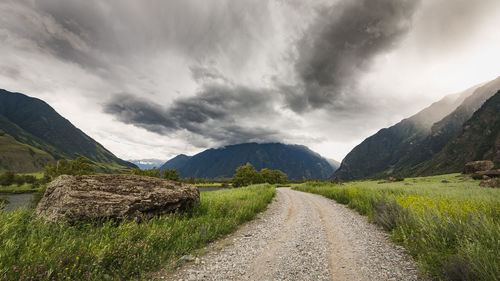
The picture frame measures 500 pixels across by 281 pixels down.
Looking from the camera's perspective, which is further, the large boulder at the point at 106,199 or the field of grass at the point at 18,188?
the field of grass at the point at 18,188

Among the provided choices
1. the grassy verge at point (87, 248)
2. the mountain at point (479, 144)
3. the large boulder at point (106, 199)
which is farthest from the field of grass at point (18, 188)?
the mountain at point (479, 144)

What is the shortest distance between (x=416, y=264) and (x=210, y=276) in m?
5.79

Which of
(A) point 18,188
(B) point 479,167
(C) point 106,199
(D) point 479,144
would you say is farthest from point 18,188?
(D) point 479,144

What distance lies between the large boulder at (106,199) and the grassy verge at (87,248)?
468 millimetres

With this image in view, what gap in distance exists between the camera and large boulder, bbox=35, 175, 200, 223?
6555 millimetres

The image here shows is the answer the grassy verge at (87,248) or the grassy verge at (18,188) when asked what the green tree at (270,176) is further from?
the grassy verge at (18,188)

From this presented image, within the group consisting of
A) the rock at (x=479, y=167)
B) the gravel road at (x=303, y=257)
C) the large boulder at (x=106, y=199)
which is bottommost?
the gravel road at (x=303, y=257)

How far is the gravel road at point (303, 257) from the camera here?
4.71m

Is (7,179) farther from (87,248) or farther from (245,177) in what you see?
(87,248)

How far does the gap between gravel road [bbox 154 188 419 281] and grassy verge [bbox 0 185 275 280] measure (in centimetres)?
69

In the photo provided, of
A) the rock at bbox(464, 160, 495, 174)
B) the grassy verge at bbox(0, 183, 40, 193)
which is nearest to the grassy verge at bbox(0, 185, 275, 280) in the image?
the rock at bbox(464, 160, 495, 174)

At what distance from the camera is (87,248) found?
4.71 metres

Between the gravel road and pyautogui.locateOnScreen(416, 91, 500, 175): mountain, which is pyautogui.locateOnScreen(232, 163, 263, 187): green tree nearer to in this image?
the gravel road

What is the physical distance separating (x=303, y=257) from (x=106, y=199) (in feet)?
25.6
